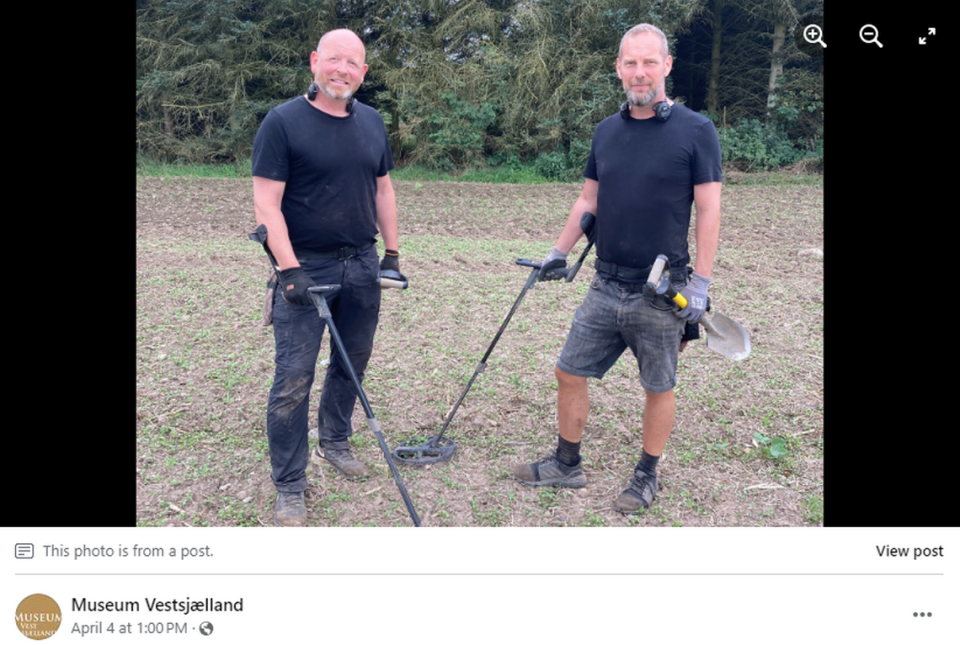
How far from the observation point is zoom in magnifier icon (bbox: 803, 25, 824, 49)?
120 inches

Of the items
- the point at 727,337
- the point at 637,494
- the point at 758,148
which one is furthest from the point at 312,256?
the point at 758,148

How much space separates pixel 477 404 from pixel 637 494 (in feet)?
4.74

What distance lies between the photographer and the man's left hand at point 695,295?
332 centimetres

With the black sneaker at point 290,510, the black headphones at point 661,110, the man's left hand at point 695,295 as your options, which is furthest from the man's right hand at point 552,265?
the black sneaker at point 290,510

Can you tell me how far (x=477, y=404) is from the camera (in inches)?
189

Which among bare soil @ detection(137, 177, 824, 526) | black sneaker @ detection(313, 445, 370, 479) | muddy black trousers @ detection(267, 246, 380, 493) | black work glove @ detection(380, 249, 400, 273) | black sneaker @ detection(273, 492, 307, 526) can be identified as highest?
black work glove @ detection(380, 249, 400, 273)

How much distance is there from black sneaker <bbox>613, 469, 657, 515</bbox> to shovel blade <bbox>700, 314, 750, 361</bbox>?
0.72m

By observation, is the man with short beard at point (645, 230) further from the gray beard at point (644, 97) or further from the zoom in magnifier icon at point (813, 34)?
the zoom in magnifier icon at point (813, 34)

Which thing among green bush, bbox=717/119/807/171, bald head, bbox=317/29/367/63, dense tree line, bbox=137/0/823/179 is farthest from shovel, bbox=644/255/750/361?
green bush, bbox=717/119/807/171

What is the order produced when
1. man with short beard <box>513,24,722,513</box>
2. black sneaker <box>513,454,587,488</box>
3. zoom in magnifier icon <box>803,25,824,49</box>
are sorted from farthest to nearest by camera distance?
black sneaker <box>513,454,587,488</box> → man with short beard <box>513,24,722,513</box> → zoom in magnifier icon <box>803,25,824,49</box>

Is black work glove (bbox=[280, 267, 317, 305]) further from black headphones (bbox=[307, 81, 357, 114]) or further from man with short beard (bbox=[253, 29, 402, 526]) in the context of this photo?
black headphones (bbox=[307, 81, 357, 114])

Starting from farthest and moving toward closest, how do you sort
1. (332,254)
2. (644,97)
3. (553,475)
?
(553,475) → (332,254) → (644,97)

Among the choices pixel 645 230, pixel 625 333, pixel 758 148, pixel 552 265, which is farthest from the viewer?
pixel 758 148

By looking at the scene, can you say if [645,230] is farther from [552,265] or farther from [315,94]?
[315,94]
